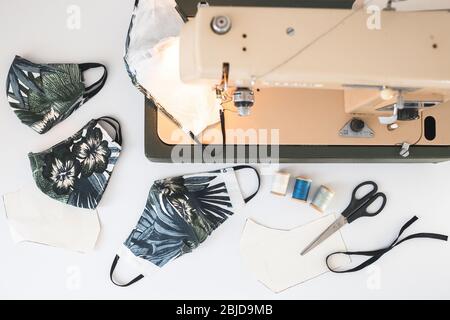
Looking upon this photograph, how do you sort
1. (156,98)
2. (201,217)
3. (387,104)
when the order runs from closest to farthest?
(387,104)
(156,98)
(201,217)

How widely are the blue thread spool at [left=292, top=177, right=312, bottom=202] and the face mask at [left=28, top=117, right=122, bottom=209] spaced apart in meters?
0.66

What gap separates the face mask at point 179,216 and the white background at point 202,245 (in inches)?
1.4

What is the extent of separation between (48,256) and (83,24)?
867mm

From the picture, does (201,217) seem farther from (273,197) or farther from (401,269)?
(401,269)

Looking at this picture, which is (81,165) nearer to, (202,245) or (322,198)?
(202,245)

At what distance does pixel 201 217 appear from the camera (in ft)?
6.06

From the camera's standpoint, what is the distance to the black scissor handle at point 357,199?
6.13 feet

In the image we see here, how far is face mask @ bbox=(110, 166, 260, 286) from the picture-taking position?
1832 millimetres

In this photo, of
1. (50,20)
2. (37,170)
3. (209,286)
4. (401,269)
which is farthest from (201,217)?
(50,20)

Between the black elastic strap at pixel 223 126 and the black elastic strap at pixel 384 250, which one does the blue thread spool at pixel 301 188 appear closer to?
the black elastic strap at pixel 384 250

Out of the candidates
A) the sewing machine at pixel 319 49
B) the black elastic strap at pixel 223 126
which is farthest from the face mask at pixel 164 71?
the sewing machine at pixel 319 49

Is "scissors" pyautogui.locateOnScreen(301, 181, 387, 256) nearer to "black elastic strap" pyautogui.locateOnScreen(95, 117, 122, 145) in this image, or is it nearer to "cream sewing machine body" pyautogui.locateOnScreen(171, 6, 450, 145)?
"cream sewing machine body" pyautogui.locateOnScreen(171, 6, 450, 145)

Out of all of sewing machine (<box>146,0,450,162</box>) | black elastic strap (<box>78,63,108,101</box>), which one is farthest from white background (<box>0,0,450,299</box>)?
sewing machine (<box>146,0,450,162</box>)

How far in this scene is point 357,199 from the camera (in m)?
1.88
